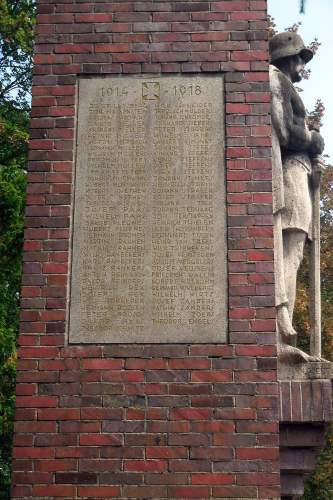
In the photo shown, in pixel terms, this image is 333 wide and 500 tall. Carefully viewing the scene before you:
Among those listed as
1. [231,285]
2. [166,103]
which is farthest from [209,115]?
[231,285]

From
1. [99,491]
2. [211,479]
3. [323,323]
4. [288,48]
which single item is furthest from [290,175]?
[323,323]

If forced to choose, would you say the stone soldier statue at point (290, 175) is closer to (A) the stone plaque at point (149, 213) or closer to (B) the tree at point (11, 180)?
(A) the stone plaque at point (149, 213)

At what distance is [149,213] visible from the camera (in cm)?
578

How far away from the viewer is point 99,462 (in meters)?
5.26

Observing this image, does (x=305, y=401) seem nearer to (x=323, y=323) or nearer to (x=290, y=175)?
(x=290, y=175)

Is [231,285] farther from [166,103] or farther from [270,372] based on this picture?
[166,103]

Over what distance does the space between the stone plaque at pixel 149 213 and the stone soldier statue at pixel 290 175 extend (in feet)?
2.47

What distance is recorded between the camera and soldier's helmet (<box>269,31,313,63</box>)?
273 inches

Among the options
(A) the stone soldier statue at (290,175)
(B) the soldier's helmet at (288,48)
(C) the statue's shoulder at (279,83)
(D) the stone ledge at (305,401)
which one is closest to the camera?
(D) the stone ledge at (305,401)

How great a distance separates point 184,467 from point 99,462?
0.58 meters

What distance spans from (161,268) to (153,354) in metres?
0.63

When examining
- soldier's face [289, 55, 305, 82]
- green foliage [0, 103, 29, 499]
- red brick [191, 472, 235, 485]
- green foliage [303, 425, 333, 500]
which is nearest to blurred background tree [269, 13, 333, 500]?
green foliage [303, 425, 333, 500]

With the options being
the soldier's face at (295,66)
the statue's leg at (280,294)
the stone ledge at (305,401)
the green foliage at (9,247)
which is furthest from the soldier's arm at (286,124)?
the green foliage at (9,247)

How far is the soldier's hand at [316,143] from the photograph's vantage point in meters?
6.72
